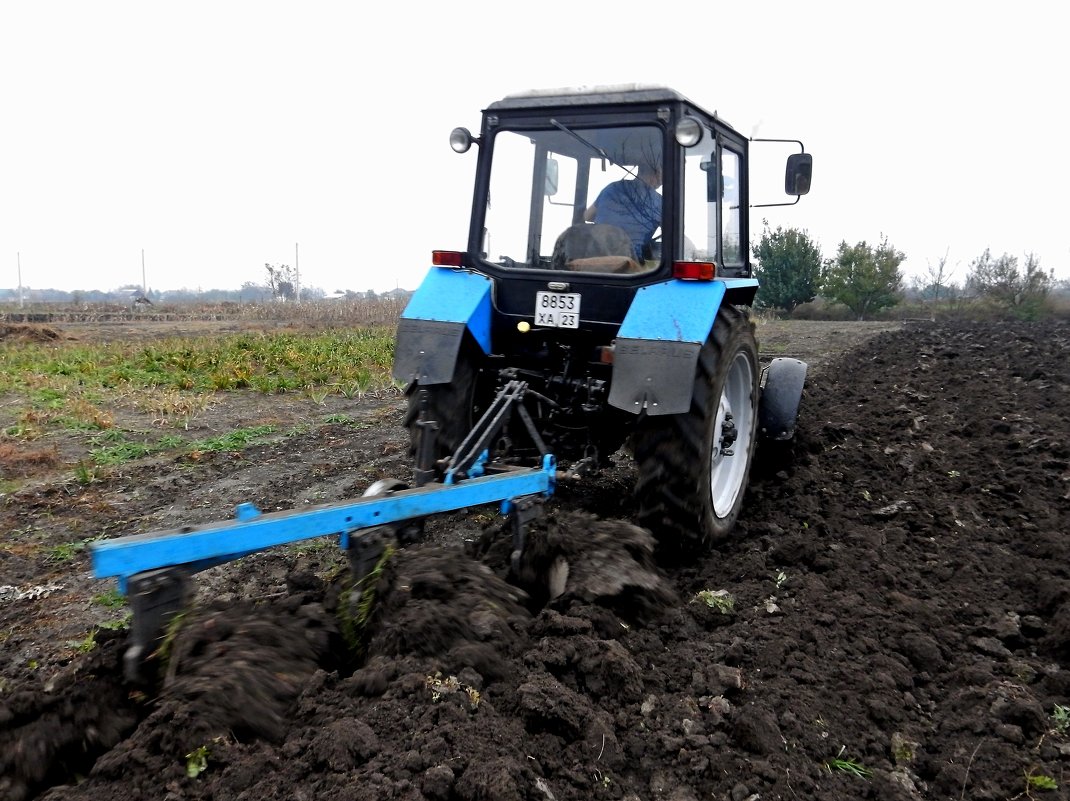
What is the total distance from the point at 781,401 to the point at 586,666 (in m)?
2.75

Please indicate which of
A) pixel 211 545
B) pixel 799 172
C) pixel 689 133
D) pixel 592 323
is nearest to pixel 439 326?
pixel 592 323

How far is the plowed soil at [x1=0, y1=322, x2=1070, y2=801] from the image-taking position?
1988mm

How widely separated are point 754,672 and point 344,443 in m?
4.45

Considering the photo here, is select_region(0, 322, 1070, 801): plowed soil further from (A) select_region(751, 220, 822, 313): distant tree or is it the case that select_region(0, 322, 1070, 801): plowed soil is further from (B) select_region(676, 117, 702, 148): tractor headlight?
(A) select_region(751, 220, 822, 313): distant tree

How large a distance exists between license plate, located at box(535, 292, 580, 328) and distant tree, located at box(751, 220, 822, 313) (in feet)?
85.1

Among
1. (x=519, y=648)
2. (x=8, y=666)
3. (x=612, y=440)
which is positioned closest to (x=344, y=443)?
(x=612, y=440)

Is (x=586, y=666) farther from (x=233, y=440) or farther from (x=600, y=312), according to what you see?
(x=233, y=440)

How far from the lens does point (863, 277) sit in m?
29.1

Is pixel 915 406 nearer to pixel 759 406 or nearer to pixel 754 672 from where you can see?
pixel 759 406

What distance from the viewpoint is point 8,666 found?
113 inches

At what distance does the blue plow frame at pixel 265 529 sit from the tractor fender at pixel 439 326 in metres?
0.90

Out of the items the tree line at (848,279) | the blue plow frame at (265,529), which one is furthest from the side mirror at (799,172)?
the tree line at (848,279)

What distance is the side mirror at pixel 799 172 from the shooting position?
457cm

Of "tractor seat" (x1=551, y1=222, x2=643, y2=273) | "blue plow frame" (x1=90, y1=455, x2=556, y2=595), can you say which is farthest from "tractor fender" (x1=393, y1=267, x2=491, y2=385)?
"blue plow frame" (x1=90, y1=455, x2=556, y2=595)
